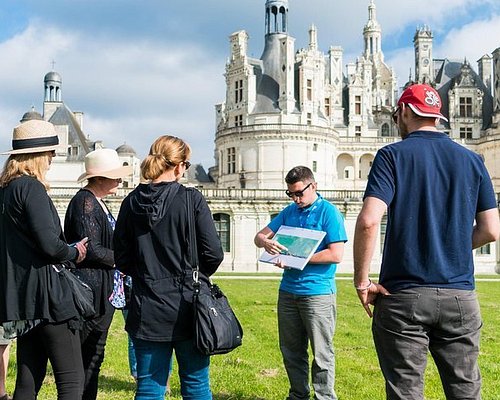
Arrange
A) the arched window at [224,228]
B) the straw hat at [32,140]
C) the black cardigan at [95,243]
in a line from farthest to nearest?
the arched window at [224,228] → the black cardigan at [95,243] → the straw hat at [32,140]

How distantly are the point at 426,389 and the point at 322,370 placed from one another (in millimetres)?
1487

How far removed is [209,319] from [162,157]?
100 cm

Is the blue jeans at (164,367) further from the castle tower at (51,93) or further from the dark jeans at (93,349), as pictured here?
the castle tower at (51,93)

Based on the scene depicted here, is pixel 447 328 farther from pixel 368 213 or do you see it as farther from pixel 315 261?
pixel 315 261

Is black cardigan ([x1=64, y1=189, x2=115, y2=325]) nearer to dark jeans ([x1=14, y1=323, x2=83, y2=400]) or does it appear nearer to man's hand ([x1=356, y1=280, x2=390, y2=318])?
dark jeans ([x1=14, y1=323, x2=83, y2=400])

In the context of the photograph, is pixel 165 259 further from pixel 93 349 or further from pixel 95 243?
pixel 93 349

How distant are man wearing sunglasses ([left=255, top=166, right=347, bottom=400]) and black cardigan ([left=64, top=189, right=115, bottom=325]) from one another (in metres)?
1.37

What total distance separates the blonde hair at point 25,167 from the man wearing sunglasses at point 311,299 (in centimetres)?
202

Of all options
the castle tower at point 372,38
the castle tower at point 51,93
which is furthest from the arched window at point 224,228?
the castle tower at point 372,38

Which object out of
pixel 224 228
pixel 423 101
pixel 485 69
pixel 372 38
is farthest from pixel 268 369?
pixel 372 38

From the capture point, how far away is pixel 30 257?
13.3ft

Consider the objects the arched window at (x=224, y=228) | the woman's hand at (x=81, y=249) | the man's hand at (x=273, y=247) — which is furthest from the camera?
the arched window at (x=224, y=228)

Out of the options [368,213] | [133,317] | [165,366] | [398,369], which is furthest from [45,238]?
[398,369]

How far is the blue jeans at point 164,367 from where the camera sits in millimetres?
3873
